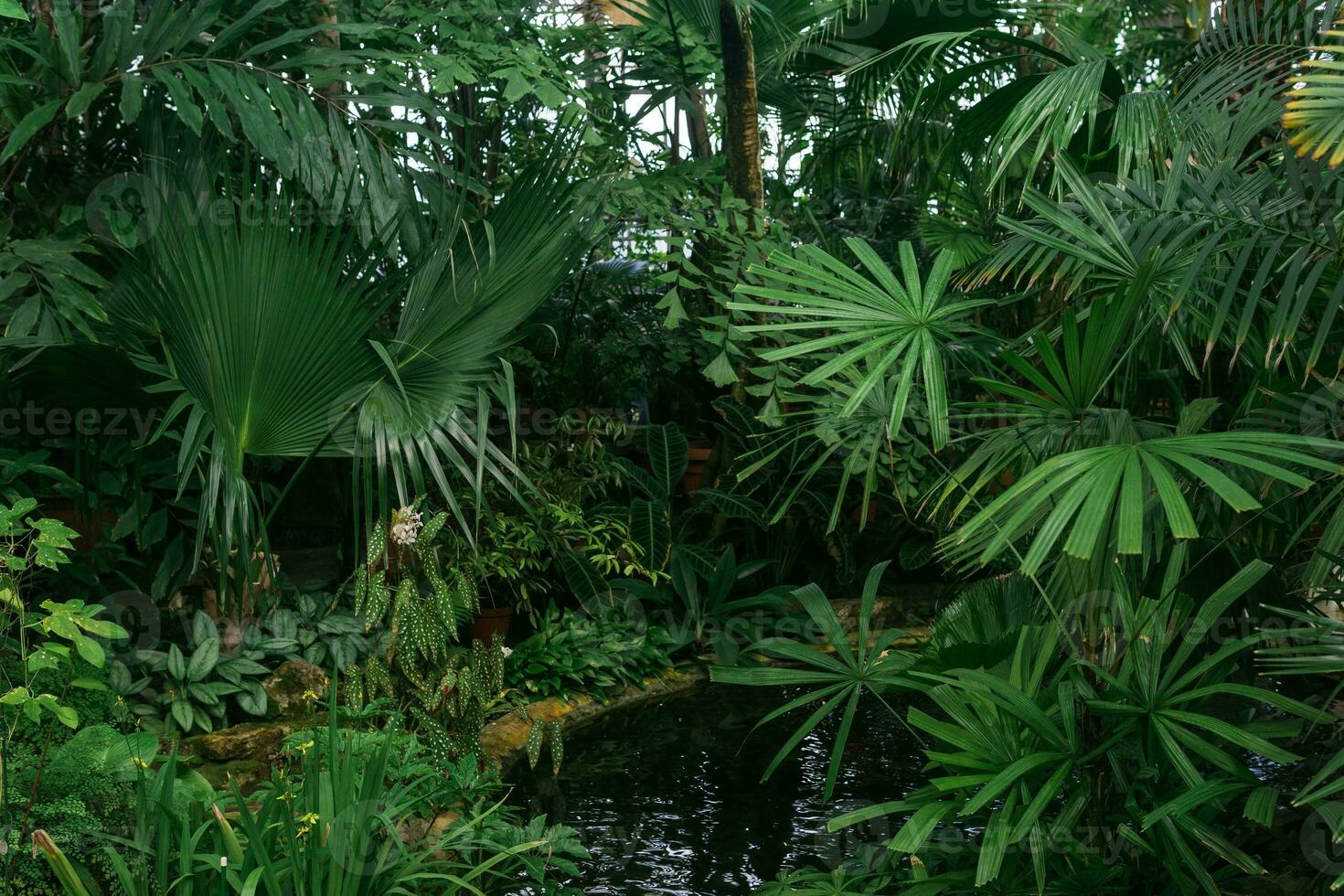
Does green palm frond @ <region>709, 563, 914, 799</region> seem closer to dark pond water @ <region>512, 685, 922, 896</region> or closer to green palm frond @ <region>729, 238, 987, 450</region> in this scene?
green palm frond @ <region>729, 238, 987, 450</region>

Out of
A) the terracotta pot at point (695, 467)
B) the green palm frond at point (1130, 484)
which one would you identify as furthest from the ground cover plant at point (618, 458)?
the terracotta pot at point (695, 467)

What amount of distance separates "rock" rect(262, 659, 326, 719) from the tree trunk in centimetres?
299

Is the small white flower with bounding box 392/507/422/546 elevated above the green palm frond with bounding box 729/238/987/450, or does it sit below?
below

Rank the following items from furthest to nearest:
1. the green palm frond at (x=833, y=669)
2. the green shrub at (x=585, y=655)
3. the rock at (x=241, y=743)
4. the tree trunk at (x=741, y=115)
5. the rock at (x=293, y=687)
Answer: the tree trunk at (x=741, y=115) → the green shrub at (x=585, y=655) → the rock at (x=293, y=687) → the rock at (x=241, y=743) → the green palm frond at (x=833, y=669)

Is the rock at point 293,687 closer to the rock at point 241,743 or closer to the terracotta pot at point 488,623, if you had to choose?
the rock at point 241,743

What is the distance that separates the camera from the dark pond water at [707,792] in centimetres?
346

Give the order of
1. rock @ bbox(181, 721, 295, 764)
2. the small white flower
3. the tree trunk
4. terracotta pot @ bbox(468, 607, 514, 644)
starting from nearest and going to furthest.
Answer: rock @ bbox(181, 721, 295, 764), the small white flower, terracotta pot @ bbox(468, 607, 514, 644), the tree trunk

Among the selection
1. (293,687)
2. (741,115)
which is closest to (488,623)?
(293,687)

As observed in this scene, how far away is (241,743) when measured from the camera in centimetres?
386

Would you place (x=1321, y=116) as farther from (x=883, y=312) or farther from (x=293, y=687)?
(x=293, y=687)

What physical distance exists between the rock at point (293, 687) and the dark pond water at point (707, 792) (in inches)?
31.8

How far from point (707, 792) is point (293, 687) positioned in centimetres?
152

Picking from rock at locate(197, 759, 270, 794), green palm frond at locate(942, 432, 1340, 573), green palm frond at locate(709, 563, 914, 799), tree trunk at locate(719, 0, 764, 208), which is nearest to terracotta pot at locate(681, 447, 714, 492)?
tree trunk at locate(719, 0, 764, 208)

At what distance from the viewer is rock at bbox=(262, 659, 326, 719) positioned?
4133 millimetres
